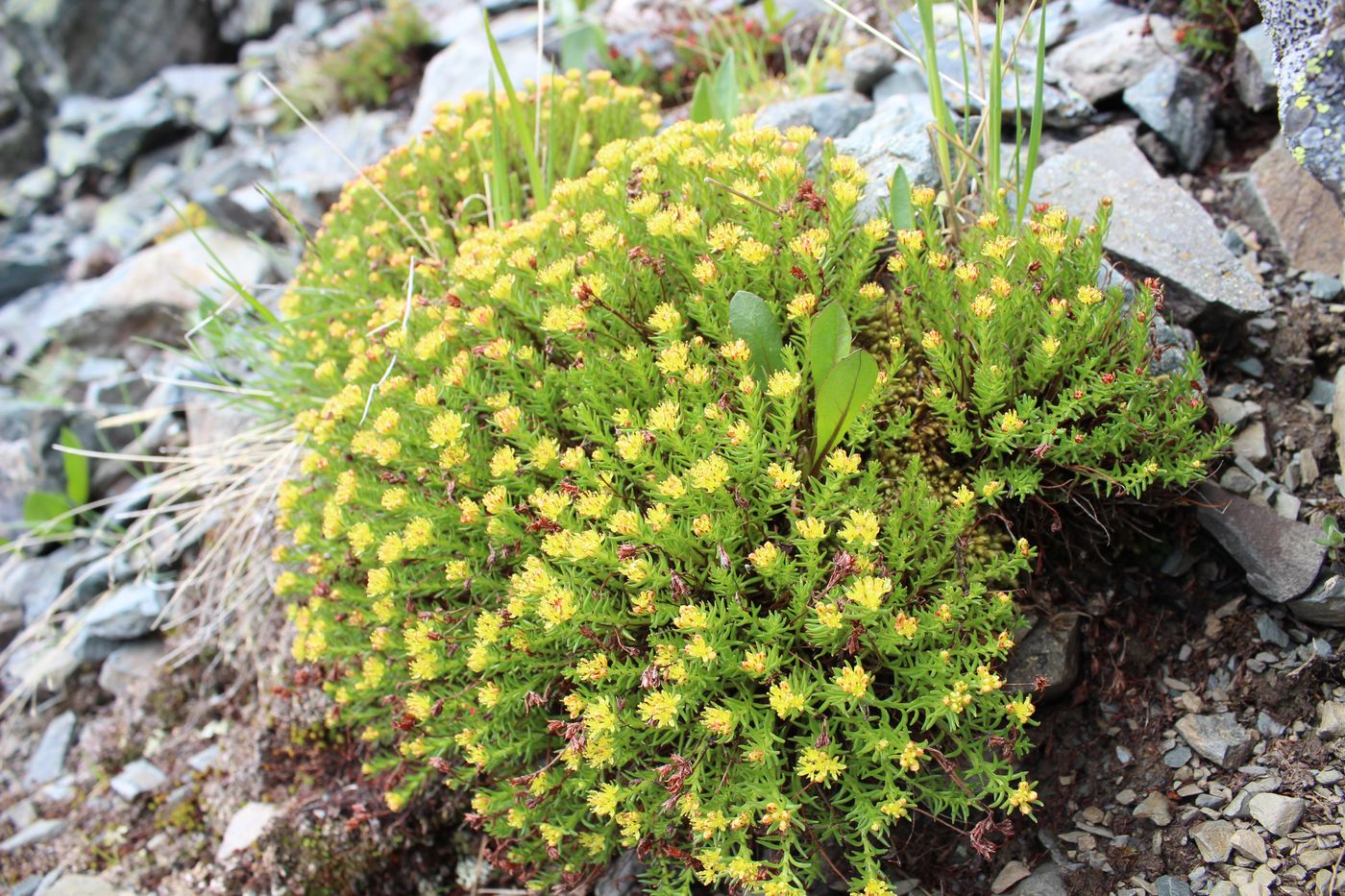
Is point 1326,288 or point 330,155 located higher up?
point 1326,288

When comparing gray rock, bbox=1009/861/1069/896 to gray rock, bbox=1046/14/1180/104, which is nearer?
gray rock, bbox=1009/861/1069/896

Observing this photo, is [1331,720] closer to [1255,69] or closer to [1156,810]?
[1156,810]

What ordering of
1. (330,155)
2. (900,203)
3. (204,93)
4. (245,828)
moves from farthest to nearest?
(204,93)
(330,155)
(245,828)
(900,203)

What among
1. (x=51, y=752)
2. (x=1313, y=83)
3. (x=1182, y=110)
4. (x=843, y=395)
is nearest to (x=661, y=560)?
(x=843, y=395)

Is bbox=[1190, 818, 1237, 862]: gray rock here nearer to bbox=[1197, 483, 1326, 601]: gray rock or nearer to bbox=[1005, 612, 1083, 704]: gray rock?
bbox=[1005, 612, 1083, 704]: gray rock

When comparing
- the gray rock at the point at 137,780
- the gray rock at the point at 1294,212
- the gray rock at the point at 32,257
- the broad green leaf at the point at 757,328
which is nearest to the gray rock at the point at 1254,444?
the gray rock at the point at 1294,212

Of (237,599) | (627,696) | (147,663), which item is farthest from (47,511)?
(627,696)

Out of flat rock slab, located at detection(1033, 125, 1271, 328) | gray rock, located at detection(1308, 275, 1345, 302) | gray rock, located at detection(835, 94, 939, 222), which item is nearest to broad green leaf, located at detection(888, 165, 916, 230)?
gray rock, located at detection(835, 94, 939, 222)
